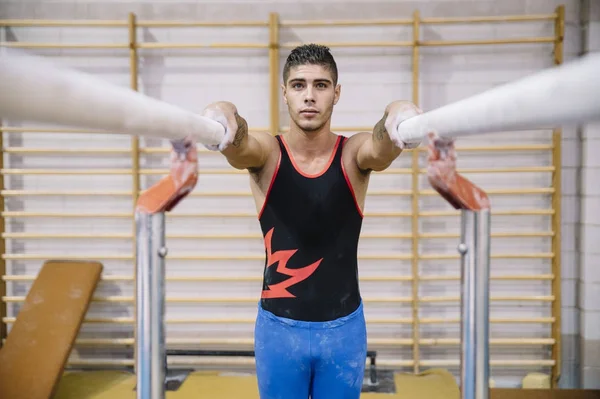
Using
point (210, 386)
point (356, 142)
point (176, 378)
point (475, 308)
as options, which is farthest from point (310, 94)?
point (176, 378)

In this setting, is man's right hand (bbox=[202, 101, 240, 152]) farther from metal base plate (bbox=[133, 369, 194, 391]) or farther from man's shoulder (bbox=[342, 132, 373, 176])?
metal base plate (bbox=[133, 369, 194, 391])

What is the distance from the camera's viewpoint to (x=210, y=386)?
331 centimetres

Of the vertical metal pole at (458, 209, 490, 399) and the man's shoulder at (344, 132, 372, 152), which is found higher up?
the man's shoulder at (344, 132, 372, 152)

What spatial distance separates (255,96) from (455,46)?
1.54 meters

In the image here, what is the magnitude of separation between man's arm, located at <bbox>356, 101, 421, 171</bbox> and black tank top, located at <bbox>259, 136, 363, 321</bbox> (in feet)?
0.34

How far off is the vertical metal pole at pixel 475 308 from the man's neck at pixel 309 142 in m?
1.03

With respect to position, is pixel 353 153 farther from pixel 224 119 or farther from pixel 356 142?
pixel 224 119

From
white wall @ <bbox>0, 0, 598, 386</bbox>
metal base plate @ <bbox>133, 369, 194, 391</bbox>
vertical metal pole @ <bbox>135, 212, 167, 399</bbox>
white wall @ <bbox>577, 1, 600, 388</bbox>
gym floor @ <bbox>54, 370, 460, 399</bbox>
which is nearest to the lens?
vertical metal pole @ <bbox>135, 212, 167, 399</bbox>

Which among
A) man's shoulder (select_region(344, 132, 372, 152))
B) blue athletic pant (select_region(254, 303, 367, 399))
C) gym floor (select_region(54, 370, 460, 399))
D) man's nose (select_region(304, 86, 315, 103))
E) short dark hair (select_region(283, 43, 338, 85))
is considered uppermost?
short dark hair (select_region(283, 43, 338, 85))

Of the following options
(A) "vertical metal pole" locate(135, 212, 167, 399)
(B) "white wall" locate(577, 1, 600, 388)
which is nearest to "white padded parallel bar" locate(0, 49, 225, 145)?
(A) "vertical metal pole" locate(135, 212, 167, 399)

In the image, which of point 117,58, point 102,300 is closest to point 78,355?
point 102,300

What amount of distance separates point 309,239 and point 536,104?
1251 mm

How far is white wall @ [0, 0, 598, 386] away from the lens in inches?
138

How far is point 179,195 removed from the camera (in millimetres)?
848
